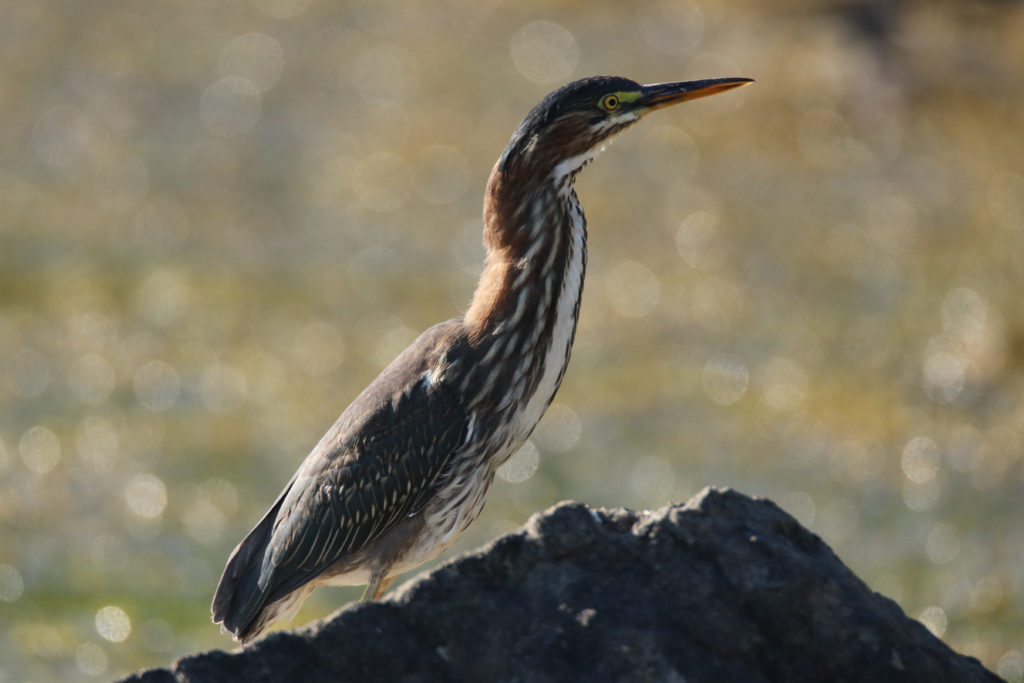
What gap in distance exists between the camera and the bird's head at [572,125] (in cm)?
555

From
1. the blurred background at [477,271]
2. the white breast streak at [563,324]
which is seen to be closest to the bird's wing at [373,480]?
the white breast streak at [563,324]

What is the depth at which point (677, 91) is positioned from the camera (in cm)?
577

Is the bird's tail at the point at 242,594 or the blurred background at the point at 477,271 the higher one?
the blurred background at the point at 477,271

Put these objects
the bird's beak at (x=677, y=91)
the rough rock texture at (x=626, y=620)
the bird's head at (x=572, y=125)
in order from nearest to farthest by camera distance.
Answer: the rough rock texture at (x=626, y=620)
the bird's head at (x=572, y=125)
the bird's beak at (x=677, y=91)

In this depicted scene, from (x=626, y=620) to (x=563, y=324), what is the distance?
1872 mm

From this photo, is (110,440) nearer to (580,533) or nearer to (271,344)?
(271,344)

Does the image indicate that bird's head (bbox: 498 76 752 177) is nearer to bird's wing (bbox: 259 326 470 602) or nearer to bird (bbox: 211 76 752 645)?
bird (bbox: 211 76 752 645)

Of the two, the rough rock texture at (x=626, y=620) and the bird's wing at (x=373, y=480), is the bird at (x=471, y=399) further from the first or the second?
the rough rock texture at (x=626, y=620)

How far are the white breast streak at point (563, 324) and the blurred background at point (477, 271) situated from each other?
4.19 meters

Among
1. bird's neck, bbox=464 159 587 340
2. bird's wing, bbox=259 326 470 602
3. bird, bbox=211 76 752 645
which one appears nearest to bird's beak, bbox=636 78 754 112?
bird, bbox=211 76 752 645

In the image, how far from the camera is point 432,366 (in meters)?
5.76

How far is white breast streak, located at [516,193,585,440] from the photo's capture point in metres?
5.64

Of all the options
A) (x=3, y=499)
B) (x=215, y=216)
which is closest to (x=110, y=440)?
(x=3, y=499)

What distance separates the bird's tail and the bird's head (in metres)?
1.84
